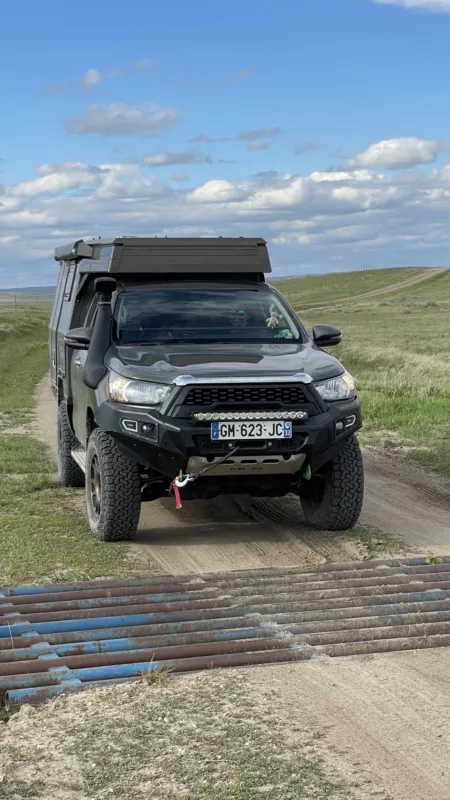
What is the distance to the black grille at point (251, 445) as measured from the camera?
6.34 metres

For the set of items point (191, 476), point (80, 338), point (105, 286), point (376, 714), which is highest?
point (105, 286)

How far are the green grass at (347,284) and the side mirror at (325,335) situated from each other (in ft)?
357

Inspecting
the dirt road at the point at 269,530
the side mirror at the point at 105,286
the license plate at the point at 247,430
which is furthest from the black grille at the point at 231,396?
the side mirror at the point at 105,286

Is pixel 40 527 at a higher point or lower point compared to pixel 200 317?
lower

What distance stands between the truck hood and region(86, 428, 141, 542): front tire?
52 centimetres

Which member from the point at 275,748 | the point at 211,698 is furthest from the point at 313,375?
the point at 275,748

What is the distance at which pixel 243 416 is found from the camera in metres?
6.34

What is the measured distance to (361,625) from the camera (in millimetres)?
5133

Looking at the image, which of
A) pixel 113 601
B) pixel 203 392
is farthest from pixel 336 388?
pixel 113 601

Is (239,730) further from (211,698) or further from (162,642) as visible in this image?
(162,642)

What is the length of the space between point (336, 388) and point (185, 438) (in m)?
1.12

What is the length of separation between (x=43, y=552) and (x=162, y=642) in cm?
199

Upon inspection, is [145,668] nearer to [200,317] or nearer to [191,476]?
[191,476]

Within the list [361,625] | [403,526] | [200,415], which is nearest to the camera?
[361,625]
